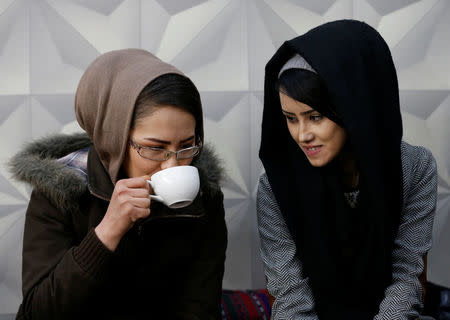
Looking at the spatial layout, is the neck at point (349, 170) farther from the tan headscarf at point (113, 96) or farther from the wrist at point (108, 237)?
the wrist at point (108, 237)

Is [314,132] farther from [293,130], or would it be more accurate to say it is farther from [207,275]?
[207,275]

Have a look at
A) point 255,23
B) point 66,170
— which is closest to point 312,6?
point 255,23

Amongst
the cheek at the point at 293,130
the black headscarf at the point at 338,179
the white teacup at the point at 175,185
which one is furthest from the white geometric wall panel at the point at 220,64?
the white teacup at the point at 175,185

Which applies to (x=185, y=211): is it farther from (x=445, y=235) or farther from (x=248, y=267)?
(x=445, y=235)

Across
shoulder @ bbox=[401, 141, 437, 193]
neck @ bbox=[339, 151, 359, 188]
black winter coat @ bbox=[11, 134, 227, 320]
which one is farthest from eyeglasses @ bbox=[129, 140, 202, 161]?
shoulder @ bbox=[401, 141, 437, 193]

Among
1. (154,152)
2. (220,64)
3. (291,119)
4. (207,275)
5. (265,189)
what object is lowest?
(207,275)

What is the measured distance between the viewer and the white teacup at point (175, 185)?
4.59 feet

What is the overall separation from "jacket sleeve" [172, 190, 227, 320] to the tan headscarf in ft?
1.27

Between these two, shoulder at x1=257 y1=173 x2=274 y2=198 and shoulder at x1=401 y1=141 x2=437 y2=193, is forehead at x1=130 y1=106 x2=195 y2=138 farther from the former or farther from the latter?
shoulder at x1=401 y1=141 x2=437 y2=193

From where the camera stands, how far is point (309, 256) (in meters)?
1.71

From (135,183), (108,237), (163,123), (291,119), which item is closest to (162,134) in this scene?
(163,123)

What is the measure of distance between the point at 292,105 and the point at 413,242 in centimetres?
59

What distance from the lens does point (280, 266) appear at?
1723mm

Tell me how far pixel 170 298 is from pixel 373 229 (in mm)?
677
